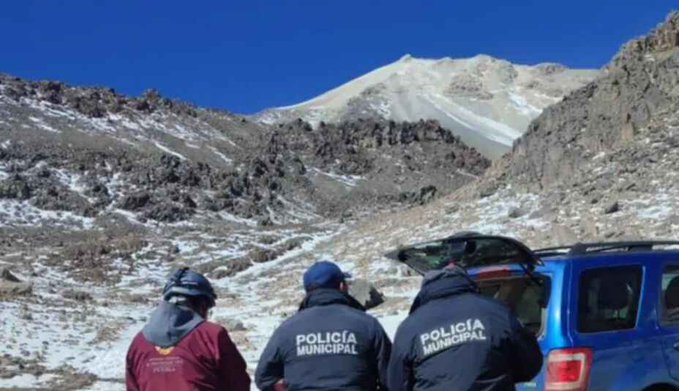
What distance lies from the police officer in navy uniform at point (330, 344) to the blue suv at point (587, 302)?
96 cm

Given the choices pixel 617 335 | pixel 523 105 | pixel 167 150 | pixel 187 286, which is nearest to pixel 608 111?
pixel 617 335

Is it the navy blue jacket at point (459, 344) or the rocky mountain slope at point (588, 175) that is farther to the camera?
the rocky mountain slope at point (588, 175)

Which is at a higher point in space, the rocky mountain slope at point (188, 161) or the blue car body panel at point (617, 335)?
the rocky mountain slope at point (188, 161)

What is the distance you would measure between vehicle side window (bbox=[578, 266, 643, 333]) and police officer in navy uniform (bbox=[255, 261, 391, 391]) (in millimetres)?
1501

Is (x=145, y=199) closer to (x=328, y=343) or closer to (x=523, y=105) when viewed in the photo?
(x=328, y=343)

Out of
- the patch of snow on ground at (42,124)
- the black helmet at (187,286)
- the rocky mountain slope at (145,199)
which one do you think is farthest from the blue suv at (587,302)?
the patch of snow on ground at (42,124)

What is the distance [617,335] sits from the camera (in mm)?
5508

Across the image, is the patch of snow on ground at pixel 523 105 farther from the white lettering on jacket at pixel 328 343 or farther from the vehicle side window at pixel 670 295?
the white lettering on jacket at pixel 328 343

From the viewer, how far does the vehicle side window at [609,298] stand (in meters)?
5.46

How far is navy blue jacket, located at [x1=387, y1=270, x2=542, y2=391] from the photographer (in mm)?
4172

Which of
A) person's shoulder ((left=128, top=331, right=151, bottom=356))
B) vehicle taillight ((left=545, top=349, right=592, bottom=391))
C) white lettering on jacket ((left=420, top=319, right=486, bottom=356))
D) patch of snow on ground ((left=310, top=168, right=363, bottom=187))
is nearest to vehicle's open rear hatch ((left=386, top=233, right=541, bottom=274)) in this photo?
vehicle taillight ((left=545, top=349, right=592, bottom=391))

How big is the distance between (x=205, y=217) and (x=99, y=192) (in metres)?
9.43

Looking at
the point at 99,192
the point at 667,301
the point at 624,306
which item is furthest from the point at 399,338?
the point at 99,192

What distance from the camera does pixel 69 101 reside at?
94125 mm
